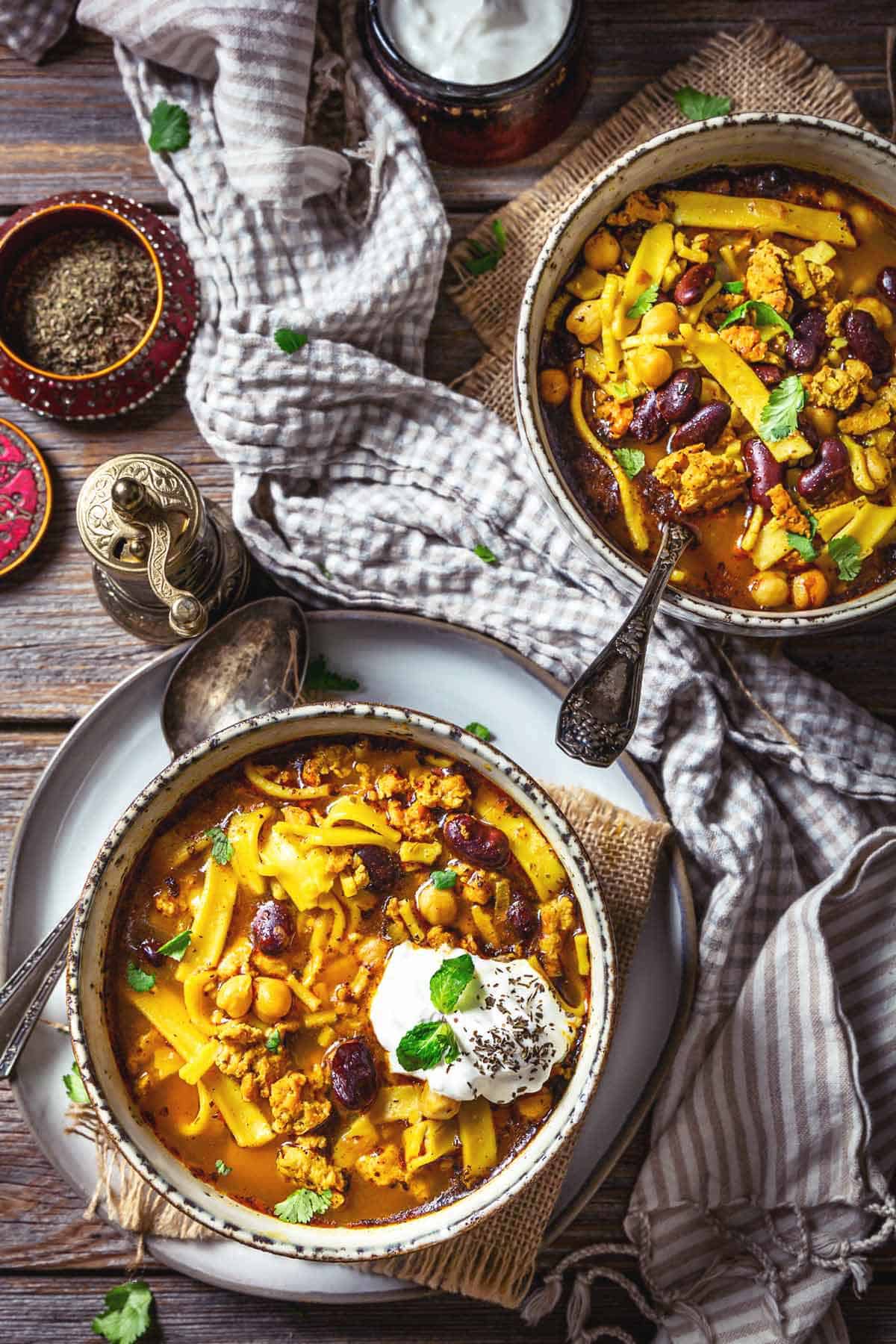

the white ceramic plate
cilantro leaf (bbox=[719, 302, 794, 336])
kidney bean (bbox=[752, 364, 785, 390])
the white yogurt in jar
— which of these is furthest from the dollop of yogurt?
the white yogurt in jar

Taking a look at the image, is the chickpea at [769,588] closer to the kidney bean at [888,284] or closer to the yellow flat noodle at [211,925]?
the kidney bean at [888,284]

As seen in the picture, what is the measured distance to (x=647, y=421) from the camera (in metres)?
3.29

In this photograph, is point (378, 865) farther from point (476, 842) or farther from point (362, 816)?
point (476, 842)

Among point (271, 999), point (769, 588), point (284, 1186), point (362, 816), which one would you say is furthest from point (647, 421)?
point (284, 1186)

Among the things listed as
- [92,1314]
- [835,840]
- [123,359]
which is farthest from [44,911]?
[835,840]

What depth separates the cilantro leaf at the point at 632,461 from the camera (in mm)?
3330

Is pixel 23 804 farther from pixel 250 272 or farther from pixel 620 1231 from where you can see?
pixel 620 1231

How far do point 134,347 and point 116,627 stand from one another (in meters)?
0.82

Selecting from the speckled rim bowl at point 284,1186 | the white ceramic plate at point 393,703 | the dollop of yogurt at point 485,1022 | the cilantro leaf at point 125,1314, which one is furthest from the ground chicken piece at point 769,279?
the cilantro leaf at point 125,1314

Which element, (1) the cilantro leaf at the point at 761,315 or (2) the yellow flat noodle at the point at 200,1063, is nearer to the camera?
(2) the yellow flat noodle at the point at 200,1063

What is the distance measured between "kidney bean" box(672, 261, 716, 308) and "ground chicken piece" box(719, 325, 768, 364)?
0.40 ft

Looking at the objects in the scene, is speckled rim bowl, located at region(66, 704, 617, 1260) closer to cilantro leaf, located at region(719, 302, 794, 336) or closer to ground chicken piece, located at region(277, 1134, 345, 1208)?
ground chicken piece, located at region(277, 1134, 345, 1208)

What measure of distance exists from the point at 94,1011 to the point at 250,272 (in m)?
2.07

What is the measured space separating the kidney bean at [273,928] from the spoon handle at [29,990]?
54 centimetres
